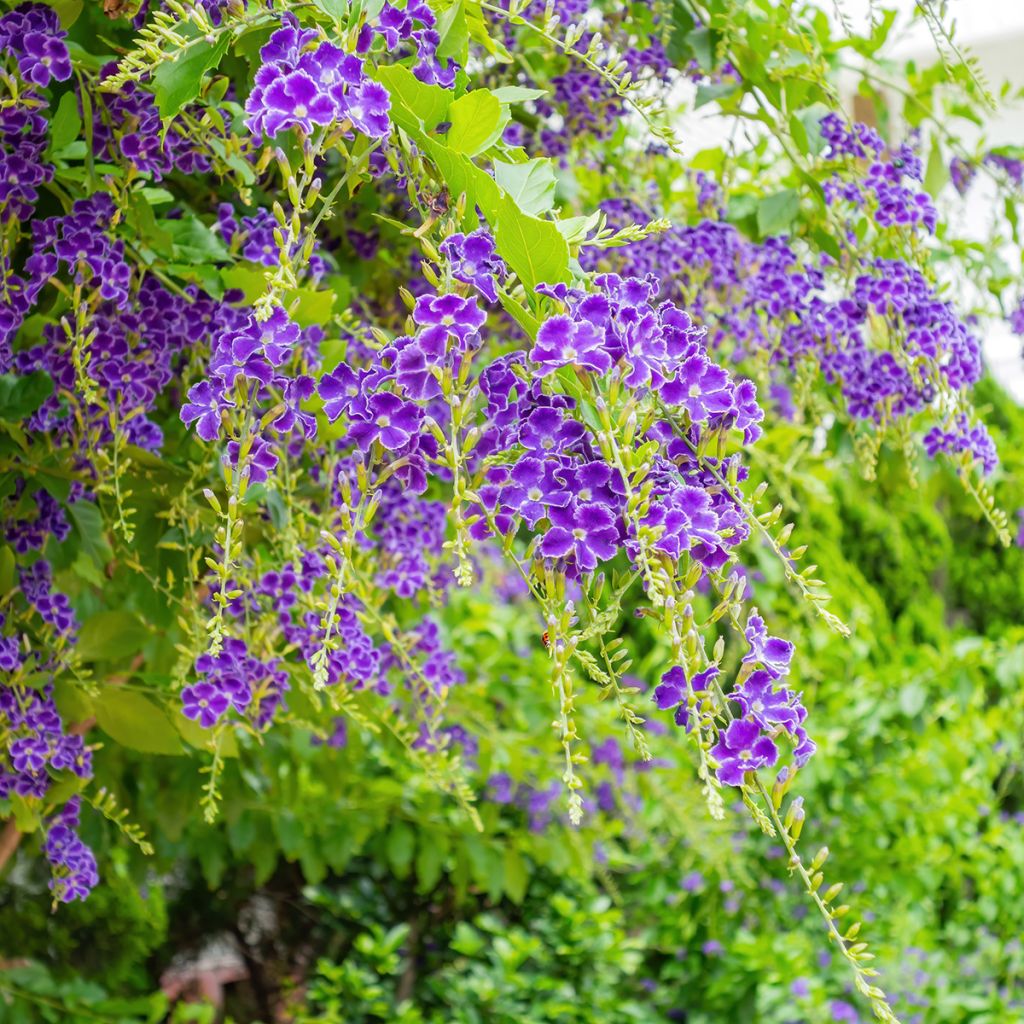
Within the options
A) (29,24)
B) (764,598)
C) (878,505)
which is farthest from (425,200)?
(878,505)

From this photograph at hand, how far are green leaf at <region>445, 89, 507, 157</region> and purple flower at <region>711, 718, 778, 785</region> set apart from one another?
349 millimetres

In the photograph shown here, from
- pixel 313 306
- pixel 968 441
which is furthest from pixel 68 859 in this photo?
pixel 968 441

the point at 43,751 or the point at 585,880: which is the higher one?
the point at 43,751

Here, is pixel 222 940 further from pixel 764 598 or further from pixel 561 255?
pixel 561 255

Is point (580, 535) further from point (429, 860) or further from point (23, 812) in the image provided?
point (429, 860)

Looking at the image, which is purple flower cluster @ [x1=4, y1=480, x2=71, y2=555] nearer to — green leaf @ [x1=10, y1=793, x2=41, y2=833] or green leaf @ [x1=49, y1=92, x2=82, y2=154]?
green leaf @ [x1=10, y1=793, x2=41, y2=833]

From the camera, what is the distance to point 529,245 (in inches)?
25.9

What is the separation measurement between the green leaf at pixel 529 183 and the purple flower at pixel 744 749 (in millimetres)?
302

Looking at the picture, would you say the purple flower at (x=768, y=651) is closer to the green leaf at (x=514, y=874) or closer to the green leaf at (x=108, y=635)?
the green leaf at (x=108, y=635)

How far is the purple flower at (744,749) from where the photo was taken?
66 cm

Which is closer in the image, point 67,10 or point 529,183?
point 529,183

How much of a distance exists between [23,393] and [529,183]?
0.55 meters

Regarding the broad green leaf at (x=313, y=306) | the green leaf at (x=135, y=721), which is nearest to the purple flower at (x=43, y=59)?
the broad green leaf at (x=313, y=306)

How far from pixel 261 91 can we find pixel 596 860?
2440 mm
